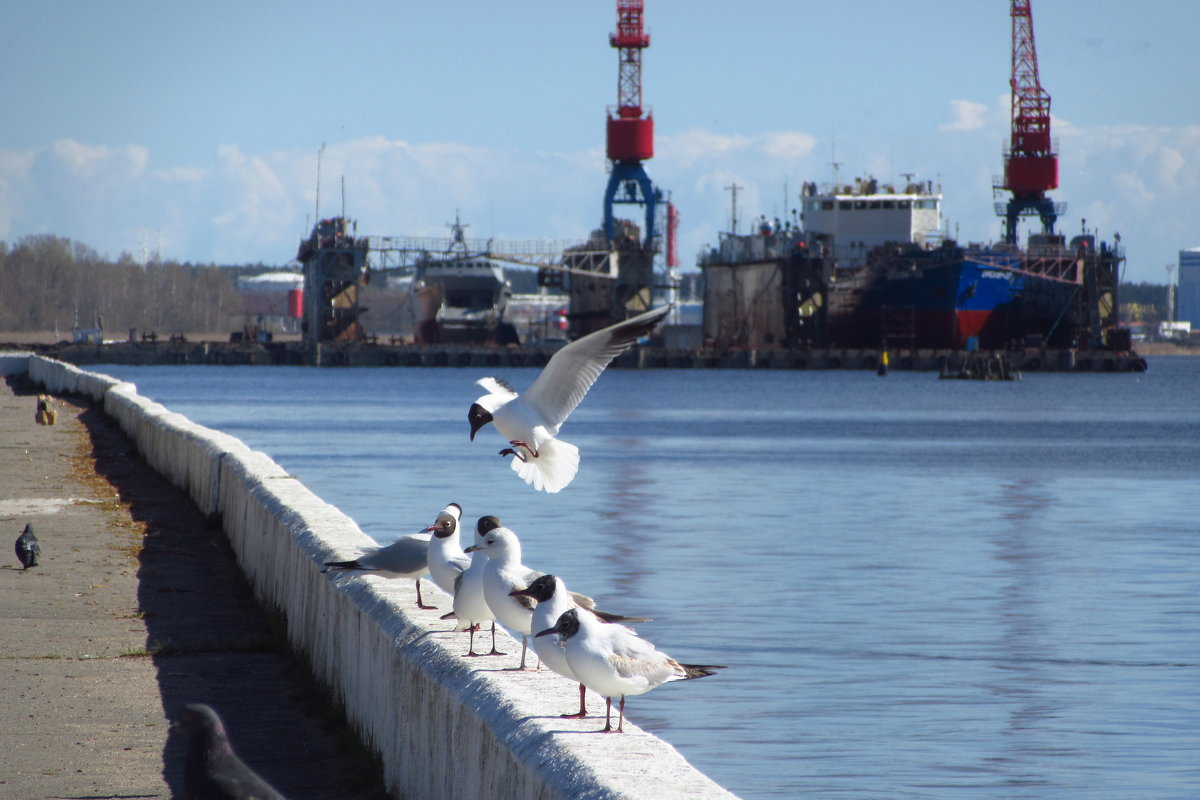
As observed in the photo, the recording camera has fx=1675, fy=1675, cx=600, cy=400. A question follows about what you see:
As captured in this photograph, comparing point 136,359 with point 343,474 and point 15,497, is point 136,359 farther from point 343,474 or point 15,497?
point 15,497

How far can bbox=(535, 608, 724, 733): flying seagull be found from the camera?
548cm

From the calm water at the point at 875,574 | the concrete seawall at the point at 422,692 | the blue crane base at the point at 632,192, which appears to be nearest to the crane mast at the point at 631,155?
the blue crane base at the point at 632,192

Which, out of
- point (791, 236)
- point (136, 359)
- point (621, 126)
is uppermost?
point (621, 126)

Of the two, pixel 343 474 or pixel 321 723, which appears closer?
pixel 321 723

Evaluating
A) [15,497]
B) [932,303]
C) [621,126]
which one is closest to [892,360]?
[932,303]

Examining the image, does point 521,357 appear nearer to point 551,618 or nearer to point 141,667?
point 141,667

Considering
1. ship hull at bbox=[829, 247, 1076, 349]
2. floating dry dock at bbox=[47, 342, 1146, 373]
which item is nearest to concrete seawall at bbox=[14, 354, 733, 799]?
ship hull at bbox=[829, 247, 1076, 349]

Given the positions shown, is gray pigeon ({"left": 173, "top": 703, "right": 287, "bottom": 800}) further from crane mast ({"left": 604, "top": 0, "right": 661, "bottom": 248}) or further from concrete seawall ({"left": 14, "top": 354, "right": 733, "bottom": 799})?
crane mast ({"left": 604, "top": 0, "right": 661, "bottom": 248})

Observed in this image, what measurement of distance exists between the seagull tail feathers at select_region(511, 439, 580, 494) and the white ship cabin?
350 ft

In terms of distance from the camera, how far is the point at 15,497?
19062 millimetres

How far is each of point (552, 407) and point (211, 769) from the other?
4.35 m

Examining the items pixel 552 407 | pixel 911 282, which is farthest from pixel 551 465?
pixel 911 282

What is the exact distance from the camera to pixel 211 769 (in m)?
4.59

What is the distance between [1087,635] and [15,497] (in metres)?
12.1
